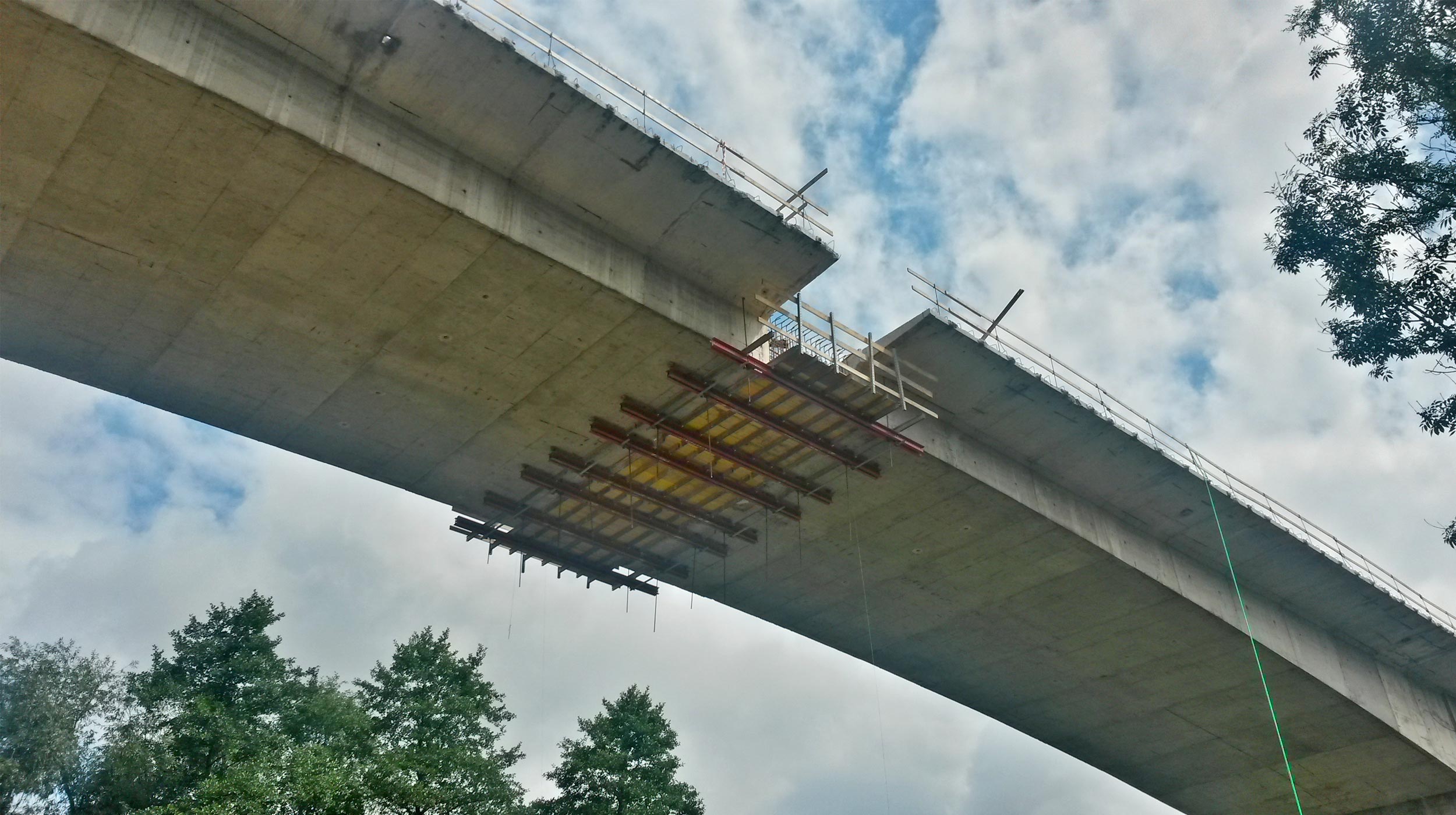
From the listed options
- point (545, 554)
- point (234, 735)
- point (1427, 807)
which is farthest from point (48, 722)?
point (1427, 807)

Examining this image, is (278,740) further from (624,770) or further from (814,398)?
(814,398)

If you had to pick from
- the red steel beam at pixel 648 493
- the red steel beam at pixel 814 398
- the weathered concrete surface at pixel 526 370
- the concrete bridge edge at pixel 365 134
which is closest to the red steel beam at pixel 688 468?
the weathered concrete surface at pixel 526 370

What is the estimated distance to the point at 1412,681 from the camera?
29.8 metres

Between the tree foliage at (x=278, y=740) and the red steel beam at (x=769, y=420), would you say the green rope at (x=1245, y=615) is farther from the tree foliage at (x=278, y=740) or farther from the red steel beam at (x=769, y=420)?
the tree foliage at (x=278, y=740)

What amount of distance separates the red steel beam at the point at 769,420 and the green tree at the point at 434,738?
12.1m

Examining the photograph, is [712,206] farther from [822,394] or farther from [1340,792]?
[1340,792]

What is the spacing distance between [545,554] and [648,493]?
3.62 m

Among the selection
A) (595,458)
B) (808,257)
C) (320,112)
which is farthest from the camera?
(595,458)

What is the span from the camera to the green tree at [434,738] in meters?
23.9

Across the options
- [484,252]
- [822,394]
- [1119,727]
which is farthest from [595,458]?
[1119,727]

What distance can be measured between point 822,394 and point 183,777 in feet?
63.8

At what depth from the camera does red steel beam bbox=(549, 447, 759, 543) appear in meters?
21.6

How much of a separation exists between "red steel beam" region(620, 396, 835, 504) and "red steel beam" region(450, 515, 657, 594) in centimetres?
559

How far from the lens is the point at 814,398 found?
1942 centimetres
